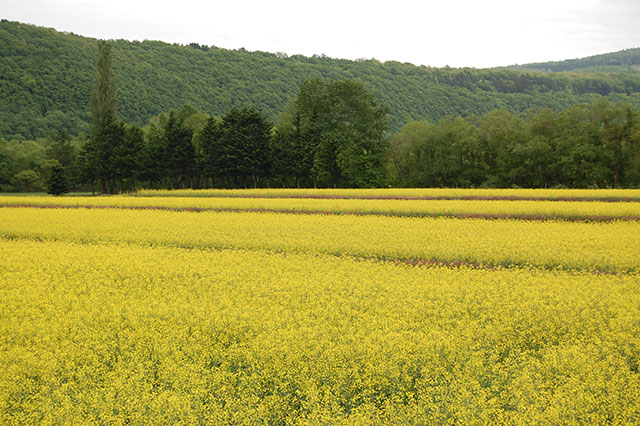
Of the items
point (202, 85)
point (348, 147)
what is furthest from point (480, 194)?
point (202, 85)

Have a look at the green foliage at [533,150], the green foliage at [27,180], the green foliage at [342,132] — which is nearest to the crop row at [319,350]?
the green foliage at [342,132]

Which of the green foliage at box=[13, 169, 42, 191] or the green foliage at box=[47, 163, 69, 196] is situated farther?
the green foliage at box=[13, 169, 42, 191]

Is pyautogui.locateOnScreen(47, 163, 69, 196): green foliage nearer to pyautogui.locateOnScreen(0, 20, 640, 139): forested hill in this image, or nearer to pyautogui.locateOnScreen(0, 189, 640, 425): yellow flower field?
pyautogui.locateOnScreen(0, 20, 640, 139): forested hill

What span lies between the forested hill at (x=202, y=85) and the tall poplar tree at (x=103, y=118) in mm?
42020

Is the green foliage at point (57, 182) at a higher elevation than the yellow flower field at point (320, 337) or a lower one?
higher

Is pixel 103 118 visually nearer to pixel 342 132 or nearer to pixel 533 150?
pixel 342 132

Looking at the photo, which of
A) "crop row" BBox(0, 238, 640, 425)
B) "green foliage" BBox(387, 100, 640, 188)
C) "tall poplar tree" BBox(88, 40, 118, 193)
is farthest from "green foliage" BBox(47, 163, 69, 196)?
"crop row" BBox(0, 238, 640, 425)

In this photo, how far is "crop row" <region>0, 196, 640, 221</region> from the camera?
83.9ft

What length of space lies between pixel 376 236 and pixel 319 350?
490 inches

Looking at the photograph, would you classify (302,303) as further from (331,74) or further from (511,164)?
(331,74)

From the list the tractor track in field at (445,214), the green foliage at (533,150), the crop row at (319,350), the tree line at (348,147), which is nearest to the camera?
the crop row at (319,350)

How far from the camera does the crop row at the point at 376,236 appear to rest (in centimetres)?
1516

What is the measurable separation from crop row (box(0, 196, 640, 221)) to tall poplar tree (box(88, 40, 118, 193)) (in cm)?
3127

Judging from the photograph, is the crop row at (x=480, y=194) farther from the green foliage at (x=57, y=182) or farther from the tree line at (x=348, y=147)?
the green foliage at (x=57, y=182)
